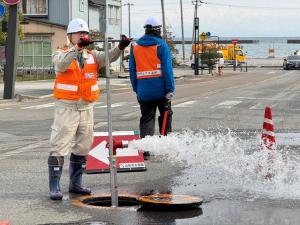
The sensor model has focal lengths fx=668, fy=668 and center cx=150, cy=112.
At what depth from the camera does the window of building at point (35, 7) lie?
53.7 metres

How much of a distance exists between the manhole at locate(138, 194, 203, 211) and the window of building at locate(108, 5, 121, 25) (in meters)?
56.6

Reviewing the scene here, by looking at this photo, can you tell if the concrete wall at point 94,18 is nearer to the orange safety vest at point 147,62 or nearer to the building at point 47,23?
the building at point 47,23

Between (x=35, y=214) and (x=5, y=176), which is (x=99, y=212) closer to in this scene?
(x=35, y=214)

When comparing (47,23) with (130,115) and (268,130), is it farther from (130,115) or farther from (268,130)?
(268,130)

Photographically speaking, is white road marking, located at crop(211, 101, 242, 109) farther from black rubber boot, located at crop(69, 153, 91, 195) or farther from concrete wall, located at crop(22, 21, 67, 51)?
concrete wall, located at crop(22, 21, 67, 51)

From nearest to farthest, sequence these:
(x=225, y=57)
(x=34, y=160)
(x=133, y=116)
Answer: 1. (x=34, y=160)
2. (x=133, y=116)
3. (x=225, y=57)

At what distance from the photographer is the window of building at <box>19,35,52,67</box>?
50.1 metres

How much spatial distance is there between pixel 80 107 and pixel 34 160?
2.98m

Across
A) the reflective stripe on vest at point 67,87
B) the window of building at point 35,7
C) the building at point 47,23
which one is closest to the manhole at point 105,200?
the reflective stripe on vest at point 67,87

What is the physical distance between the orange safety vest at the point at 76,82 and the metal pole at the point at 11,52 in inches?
626

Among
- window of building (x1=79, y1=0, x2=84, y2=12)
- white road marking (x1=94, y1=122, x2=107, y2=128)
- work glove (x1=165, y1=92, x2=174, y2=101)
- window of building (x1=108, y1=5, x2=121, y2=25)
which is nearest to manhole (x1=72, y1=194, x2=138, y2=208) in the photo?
work glove (x1=165, y1=92, x2=174, y2=101)

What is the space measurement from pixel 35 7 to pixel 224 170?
156 ft

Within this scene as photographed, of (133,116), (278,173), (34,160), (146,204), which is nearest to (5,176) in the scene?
(34,160)

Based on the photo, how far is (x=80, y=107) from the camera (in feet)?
23.7
